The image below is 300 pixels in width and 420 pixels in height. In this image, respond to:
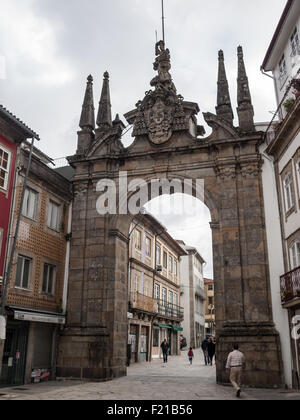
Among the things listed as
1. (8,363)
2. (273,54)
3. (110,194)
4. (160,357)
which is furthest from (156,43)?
(160,357)

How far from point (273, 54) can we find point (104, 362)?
14.6 m

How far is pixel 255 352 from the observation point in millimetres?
13562

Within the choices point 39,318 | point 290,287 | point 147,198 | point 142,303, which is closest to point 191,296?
point 142,303

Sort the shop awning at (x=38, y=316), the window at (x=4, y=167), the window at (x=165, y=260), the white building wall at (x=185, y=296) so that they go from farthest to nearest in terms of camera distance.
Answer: the white building wall at (x=185, y=296)
the window at (x=165, y=260)
the window at (x=4, y=167)
the shop awning at (x=38, y=316)

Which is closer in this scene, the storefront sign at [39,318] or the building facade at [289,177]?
the building facade at [289,177]

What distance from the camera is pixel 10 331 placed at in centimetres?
1416

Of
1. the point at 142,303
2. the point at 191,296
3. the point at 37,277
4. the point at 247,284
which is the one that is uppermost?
the point at 191,296

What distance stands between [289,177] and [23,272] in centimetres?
1001

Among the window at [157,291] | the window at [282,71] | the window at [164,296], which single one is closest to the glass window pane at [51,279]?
the window at [282,71]

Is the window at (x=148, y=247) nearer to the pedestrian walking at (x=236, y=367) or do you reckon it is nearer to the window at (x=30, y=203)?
the window at (x=30, y=203)

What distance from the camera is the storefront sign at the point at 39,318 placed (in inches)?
524

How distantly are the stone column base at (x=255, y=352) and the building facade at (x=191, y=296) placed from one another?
3448 centimetres

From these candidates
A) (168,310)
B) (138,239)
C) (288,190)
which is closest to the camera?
(288,190)

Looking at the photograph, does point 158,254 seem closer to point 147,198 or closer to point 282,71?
point 147,198
